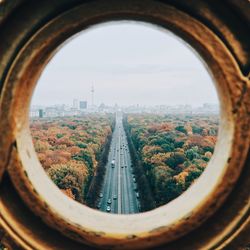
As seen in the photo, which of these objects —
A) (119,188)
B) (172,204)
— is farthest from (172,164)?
(172,204)

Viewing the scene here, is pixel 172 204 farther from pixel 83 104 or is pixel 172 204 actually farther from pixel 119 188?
pixel 83 104

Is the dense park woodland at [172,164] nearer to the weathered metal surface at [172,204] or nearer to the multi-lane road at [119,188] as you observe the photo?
the multi-lane road at [119,188]

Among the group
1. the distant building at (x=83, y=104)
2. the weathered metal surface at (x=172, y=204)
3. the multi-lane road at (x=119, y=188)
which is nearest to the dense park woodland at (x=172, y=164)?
the multi-lane road at (x=119, y=188)

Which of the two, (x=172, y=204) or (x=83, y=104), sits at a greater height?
(x=83, y=104)

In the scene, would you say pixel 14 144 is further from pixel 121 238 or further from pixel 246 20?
pixel 246 20

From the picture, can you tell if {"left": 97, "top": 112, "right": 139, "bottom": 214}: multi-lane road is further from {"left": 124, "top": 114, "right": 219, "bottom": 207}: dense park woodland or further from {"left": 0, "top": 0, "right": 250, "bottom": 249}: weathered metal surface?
{"left": 0, "top": 0, "right": 250, "bottom": 249}: weathered metal surface

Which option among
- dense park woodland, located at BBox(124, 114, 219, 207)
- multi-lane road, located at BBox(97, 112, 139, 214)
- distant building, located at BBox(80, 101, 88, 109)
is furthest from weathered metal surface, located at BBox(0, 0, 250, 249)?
distant building, located at BBox(80, 101, 88, 109)
